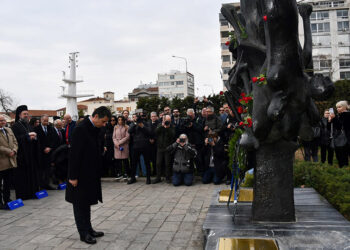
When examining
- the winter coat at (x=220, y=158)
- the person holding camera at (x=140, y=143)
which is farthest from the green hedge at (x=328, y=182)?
the person holding camera at (x=140, y=143)

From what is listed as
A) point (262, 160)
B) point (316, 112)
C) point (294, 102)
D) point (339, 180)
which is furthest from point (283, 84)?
point (339, 180)

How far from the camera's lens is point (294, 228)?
4051 millimetres

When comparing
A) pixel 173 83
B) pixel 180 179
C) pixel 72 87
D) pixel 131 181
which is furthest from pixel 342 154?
pixel 173 83

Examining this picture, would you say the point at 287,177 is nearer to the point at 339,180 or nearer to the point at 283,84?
the point at 283,84

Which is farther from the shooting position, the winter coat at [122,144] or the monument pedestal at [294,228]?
the winter coat at [122,144]

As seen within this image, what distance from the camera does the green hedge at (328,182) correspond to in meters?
5.34

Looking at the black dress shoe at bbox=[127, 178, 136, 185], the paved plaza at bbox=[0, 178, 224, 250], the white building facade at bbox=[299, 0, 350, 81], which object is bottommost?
the paved plaza at bbox=[0, 178, 224, 250]

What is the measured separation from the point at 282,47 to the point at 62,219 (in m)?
5.01

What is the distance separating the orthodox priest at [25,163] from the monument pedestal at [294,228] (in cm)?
520

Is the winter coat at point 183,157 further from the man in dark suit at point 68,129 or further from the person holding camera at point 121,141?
the man in dark suit at point 68,129

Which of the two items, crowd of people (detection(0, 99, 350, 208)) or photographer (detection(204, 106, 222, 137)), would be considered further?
photographer (detection(204, 106, 222, 137))

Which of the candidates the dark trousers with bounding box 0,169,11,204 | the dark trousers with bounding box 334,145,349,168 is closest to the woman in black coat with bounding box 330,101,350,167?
the dark trousers with bounding box 334,145,349,168

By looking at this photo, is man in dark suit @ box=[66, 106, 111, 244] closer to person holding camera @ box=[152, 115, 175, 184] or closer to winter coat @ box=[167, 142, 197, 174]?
winter coat @ box=[167, 142, 197, 174]

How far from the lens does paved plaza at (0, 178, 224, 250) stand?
4863 millimetres
